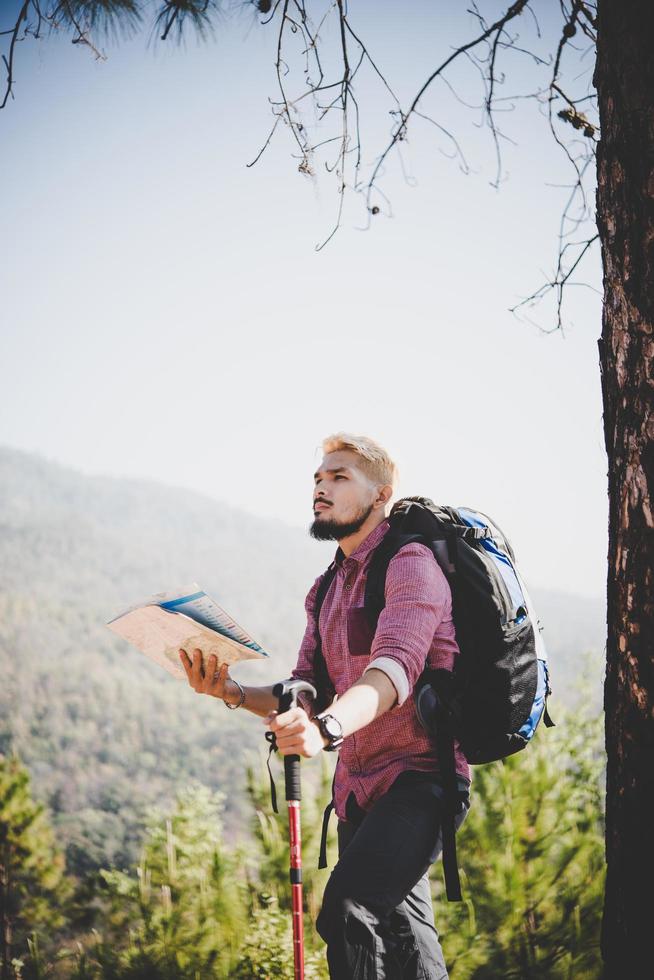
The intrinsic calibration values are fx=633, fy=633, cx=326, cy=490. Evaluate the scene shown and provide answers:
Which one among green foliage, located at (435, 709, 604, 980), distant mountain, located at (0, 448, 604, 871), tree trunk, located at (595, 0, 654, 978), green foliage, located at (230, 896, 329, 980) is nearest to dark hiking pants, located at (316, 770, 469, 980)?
tree trunk, located at (595, 0, 654, 978)

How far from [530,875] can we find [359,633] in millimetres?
3747

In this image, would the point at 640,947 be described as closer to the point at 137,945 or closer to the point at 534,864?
the point at 534,864

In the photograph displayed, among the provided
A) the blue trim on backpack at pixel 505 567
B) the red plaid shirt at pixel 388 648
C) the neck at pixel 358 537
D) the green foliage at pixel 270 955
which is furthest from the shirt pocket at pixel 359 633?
the green foliage at pixel 270 955

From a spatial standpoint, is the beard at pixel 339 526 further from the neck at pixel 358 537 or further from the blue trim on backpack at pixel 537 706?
the blue trim on backpack at pixel 537 706

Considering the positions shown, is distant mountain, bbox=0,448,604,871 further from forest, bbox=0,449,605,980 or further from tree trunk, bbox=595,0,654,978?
tree trunk, bbox=595,0,654,978

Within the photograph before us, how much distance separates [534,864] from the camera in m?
4.63

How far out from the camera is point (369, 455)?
7.88ft

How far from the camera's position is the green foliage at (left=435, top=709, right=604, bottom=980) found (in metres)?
4.18

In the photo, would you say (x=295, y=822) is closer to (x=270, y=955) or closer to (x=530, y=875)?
(x=270, y=955)

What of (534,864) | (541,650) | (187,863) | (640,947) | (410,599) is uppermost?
(410,599)

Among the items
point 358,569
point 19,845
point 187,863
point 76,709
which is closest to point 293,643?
point 76,709

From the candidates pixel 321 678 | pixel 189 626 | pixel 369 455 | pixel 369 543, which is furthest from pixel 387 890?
pixel 369 455

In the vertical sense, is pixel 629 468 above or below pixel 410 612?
above

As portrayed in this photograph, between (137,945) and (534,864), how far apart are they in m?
2.94
